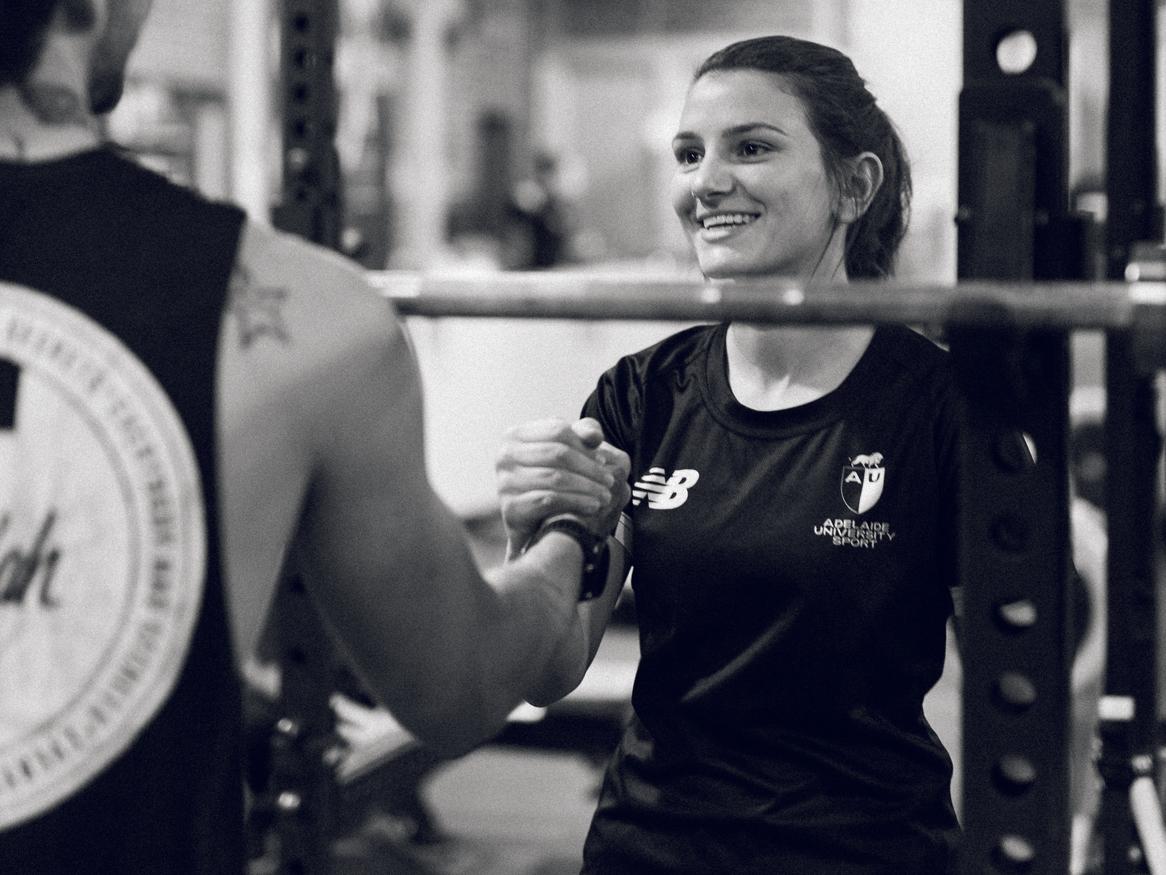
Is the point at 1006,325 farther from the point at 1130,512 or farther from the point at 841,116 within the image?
the point at 1130,512

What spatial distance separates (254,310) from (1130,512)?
45.6 inches

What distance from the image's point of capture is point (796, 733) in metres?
1.47

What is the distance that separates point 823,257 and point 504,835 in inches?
103

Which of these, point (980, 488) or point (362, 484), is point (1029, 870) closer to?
point (980, 488)

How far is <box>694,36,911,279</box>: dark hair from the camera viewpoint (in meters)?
1.62

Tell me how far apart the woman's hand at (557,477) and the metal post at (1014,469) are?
1.26ft

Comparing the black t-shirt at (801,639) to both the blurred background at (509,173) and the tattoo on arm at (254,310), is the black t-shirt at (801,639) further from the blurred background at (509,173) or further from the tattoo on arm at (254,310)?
the tattoo on arm at (254,310)

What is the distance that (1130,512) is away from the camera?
174 cm

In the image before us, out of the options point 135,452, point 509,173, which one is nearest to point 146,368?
point 135,452

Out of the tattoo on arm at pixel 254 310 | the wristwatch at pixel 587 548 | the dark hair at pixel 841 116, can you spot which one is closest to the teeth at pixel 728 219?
the dark hair at pixel 841 116

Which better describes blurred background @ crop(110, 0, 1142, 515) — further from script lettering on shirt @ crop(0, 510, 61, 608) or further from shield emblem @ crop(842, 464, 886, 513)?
script lettering on shirt @ crop(0, 510, 61, 608)

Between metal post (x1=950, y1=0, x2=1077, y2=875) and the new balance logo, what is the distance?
0.41m

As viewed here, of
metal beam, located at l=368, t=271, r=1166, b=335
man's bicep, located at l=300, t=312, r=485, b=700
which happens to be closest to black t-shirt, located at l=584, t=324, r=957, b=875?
metal beam, located at l=368, t=271, r=1166, b=335

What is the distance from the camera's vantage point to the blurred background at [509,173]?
3.84 meters
